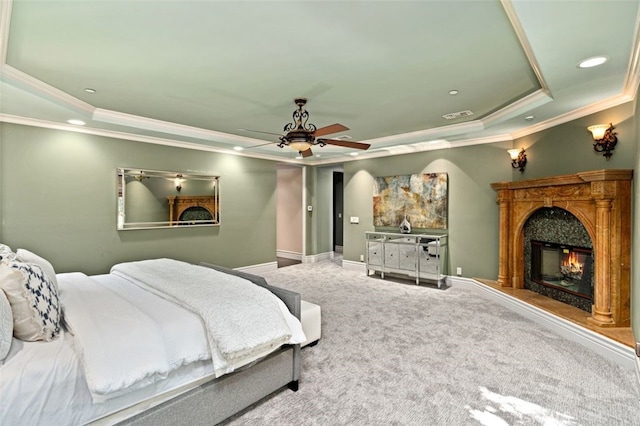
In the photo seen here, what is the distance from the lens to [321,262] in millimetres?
7672

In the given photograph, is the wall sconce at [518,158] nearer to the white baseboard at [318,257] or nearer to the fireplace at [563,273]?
the fireplace at [563,273]

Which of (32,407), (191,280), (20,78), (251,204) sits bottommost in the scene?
(32,407)

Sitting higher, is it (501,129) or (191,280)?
(501,129)

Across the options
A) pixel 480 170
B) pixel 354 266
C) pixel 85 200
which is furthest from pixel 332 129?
pixel 354 266

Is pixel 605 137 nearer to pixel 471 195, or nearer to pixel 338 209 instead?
pixel 471 195

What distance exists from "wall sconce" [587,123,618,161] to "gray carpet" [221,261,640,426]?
2051 mm

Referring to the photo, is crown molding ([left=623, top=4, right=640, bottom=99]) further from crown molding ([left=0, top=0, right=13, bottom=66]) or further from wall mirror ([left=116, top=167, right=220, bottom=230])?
wall mirror ([left=116, top=167, right=220, bottom=230])

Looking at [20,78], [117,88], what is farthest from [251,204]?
[20,78]

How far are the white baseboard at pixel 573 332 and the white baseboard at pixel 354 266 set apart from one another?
253 centimetres

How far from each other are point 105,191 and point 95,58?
2.46 meters

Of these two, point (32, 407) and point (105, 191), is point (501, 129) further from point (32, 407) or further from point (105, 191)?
point (105, 191)

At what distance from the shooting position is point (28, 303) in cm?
168

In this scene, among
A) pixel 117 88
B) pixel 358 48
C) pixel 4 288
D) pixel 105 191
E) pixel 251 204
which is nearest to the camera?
pixel 4 288

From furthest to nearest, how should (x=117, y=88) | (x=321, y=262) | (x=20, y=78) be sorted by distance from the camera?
(x=321, y=262) < (x=117, y=88) < (x=20, y=78)
